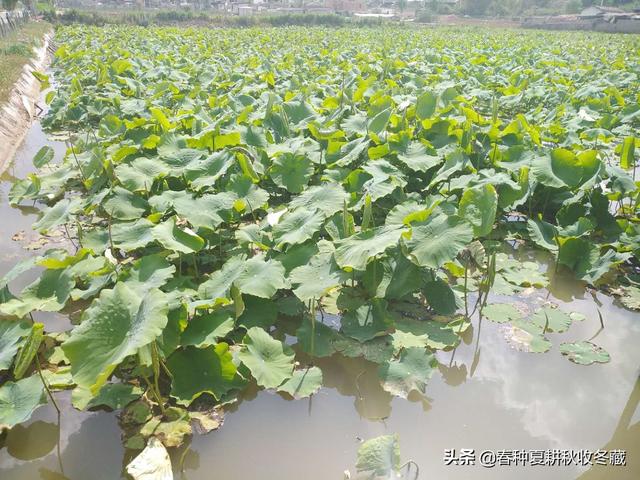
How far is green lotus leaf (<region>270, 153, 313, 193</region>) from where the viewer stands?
3.45 metres

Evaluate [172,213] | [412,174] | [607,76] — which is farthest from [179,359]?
[607,76]

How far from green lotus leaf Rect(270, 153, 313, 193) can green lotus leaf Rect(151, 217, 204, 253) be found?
3.45 feet

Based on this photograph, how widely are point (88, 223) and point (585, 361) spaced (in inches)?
132

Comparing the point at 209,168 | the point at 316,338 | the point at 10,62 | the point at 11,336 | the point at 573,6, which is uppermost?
the point at 10,62

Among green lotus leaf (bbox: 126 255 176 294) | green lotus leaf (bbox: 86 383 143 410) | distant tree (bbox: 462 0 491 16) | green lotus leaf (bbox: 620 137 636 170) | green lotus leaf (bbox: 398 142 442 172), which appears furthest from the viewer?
distant tree (bbox: 462 0 491 16)

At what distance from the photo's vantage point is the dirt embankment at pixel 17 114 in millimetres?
5695

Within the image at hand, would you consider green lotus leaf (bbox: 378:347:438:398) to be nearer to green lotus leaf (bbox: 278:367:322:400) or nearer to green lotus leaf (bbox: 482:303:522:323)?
green lotus leaf (bbox: 278:367:322:400)

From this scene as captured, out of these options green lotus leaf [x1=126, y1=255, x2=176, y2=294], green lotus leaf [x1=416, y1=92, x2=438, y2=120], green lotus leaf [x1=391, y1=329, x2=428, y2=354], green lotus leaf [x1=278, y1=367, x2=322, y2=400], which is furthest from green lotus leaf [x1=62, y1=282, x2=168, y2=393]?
green lotus leaf [x1=416, y1=92, x2=438, y2=120]

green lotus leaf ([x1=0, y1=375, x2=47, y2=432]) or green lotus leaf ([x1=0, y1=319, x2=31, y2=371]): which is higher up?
green lotus leaf ([x1=0, y1=319, x2=31, y2=371])

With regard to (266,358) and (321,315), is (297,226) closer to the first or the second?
(321,315)

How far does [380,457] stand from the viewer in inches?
63.6

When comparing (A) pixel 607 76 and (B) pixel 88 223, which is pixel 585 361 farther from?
(A) pixel 607 76

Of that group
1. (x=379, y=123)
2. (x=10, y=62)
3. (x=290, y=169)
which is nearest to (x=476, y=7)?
(x=10, y=62)

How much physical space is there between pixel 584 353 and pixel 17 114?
7.61 m
